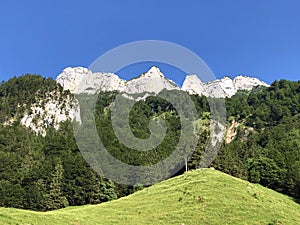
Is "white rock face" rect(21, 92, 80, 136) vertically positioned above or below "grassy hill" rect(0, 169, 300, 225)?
above

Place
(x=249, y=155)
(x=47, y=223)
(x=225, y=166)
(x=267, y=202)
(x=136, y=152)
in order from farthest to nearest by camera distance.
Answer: (x=249, y=155) < (x=136, y=152) < (x=225, y=166) < (x=267, y=202) < (x=47, y=223)

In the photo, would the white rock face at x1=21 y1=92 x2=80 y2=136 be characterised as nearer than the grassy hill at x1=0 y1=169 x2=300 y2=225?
No

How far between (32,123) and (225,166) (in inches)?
5039

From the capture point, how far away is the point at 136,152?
9375 centimetres

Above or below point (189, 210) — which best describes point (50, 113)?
above

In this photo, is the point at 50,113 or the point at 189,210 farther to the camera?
the point at 50,113

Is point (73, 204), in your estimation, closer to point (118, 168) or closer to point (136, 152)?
point (118, 168)

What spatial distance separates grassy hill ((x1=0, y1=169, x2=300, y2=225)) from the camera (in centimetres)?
3241

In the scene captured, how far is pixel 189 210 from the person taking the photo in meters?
36.9

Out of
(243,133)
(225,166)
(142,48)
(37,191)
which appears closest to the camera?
(142,48)

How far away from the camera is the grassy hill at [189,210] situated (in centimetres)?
3241

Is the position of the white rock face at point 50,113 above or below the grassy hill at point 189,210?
above

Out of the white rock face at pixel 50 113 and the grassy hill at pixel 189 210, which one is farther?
the white rock face at pixel 50 113

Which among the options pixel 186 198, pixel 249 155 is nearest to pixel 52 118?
pixel 249 155
